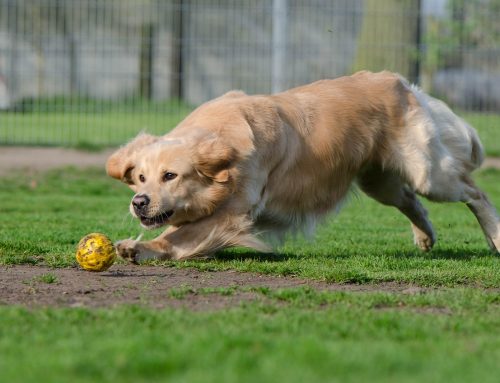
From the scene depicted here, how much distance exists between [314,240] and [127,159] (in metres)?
1.66

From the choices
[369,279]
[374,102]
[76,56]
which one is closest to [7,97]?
[76,56]

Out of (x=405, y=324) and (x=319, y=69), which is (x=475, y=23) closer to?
Result: (x=319, y=69)

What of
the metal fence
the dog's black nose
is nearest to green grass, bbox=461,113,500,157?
the metal fence

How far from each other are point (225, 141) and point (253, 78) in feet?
29.4

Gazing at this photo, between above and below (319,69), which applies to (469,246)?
below

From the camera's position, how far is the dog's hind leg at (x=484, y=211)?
24.3 feet

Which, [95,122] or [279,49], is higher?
[279,49]

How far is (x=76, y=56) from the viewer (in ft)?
52.9

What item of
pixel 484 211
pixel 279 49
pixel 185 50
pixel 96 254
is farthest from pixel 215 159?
pixel 185 50

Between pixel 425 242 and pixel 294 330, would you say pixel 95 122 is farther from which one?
pixel 294 330

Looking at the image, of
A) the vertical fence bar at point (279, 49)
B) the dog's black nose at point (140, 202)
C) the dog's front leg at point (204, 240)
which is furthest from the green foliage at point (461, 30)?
the dog's black nose at point (140, 202)

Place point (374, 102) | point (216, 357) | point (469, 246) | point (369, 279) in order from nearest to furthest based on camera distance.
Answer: point (216, 357), point (369, 279), point (374, 102), point (469, 246)

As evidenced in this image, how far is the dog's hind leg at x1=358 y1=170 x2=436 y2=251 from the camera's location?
25.4 feet

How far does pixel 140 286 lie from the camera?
18.3ft
